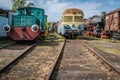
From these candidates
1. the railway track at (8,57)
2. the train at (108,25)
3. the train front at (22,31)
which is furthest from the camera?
the train at (108,25)

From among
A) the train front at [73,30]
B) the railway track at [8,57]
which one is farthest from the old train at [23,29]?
the train front at [73,30]

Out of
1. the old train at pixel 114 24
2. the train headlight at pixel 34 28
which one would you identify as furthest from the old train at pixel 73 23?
the train headlight at pixel 34 28

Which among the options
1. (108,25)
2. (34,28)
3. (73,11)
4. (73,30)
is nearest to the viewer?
(34,28)

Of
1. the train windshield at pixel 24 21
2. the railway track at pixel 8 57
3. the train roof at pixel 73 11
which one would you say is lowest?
the railway track at pixel 8 57

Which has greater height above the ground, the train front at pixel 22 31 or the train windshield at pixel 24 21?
the train windshield at pixel 24 21

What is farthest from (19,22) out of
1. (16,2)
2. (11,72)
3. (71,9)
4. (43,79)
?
(16,2)

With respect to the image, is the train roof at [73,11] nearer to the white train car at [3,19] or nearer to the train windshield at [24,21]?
the white train car at [3,19]

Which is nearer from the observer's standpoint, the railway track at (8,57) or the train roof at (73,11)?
the railway track at (8,57)

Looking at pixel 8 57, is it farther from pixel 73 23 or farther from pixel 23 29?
pixel 73 23

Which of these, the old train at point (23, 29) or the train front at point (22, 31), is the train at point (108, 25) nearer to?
the old train at point (23, 29)

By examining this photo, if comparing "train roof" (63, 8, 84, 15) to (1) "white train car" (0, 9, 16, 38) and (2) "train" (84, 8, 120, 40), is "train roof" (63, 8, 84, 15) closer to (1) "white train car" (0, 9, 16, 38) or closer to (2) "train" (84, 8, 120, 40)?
(2) "train" (84, 8, 120, 40)

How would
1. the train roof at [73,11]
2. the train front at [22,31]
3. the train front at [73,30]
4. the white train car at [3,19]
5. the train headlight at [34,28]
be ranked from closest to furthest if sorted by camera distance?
the train headlight at [34,28] → the train front at [22,31] → the white train car at [3,19] → the train front at [73,30] → the train roof at [73,11]

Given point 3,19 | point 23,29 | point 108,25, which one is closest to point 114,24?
point 108,25

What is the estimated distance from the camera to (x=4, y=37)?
76.0ft
